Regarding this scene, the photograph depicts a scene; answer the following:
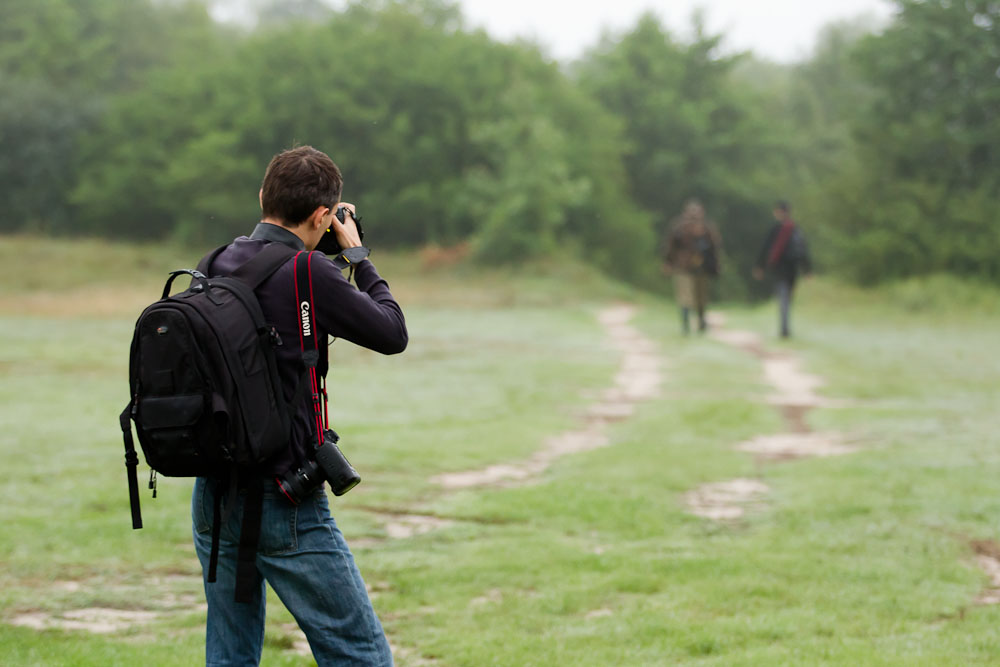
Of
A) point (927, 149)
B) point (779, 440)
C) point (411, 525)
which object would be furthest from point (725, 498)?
point (927, 149)

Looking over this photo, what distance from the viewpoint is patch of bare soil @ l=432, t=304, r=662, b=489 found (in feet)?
30.4

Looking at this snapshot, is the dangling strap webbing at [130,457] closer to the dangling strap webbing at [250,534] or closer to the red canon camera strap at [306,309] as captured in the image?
the dangling strap webbing at [250,534]

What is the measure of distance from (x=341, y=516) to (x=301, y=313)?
4631 millimetres

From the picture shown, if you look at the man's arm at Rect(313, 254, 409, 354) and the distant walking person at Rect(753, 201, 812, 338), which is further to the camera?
the distant walking person at Rect(753, 201, 812, 338)

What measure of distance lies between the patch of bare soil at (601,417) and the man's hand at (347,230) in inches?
212

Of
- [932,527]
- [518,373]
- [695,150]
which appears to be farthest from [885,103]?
[932,527]

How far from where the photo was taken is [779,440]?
1123 centimetres

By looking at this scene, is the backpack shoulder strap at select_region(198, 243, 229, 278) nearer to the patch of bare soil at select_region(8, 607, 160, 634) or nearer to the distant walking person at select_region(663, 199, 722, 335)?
the patch of bare soil at select_region(8, 607, 160, 634)

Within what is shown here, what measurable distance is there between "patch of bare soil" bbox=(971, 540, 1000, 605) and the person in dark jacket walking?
12.5ft

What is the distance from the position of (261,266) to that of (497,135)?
35.8 meters

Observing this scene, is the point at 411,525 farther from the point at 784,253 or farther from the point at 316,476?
the point at 784,253

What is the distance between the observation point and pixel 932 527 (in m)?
7.37

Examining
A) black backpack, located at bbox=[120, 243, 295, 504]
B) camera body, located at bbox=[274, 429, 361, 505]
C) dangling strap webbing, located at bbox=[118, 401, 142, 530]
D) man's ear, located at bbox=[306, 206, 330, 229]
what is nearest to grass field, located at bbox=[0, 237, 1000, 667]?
dangling strap webbing, located at bbox=[118, 401, 142, 530]

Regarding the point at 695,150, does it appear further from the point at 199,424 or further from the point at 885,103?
the point at 199,424
